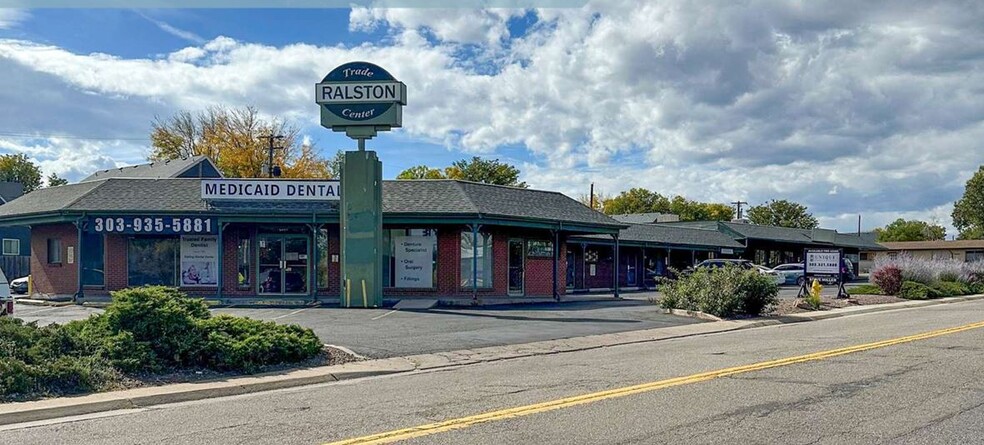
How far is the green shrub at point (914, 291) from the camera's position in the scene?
33156 millimetres

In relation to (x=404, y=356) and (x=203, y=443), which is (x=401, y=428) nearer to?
(x=203, y=443)

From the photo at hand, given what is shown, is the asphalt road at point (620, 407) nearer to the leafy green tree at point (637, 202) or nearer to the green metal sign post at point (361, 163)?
the green metal sign post at point (361, 163)

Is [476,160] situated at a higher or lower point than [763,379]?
higher

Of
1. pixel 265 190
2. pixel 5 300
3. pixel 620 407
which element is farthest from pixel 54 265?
pixel 620 407

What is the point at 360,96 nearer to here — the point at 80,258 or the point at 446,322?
the point at 446,322

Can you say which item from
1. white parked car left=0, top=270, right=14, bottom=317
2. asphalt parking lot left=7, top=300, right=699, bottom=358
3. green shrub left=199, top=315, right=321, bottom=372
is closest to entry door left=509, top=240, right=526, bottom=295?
asphalt parking lot left=7, top=300, right=699, bottom=358

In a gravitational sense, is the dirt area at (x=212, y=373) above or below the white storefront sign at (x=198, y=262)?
below

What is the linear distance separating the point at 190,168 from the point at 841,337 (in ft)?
110

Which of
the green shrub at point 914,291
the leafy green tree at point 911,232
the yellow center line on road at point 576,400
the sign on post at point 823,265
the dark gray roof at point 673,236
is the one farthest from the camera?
the leafy green tree at point 911,232

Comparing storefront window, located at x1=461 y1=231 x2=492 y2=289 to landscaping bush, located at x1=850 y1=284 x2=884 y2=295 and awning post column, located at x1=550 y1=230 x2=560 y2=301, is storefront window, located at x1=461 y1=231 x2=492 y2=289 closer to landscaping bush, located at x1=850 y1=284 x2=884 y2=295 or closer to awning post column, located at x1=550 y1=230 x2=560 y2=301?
awning post column, located at x1=550 y1=230 x2=560 y2=301

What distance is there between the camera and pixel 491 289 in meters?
29.0

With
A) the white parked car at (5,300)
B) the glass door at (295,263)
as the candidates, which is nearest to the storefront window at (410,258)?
the glass door at (295,263)

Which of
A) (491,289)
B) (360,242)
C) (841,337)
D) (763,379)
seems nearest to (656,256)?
(491,289)

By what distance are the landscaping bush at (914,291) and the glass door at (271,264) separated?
79.7ft
